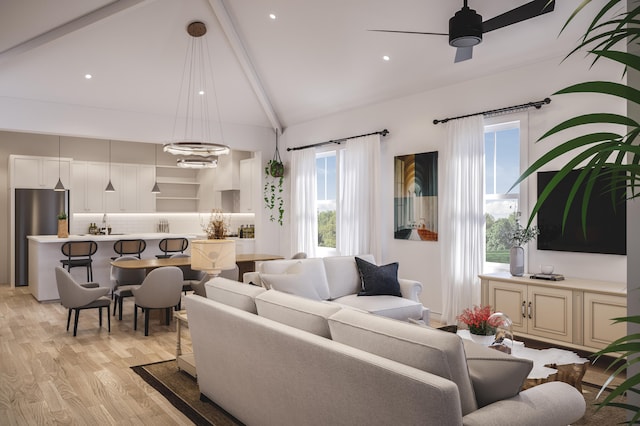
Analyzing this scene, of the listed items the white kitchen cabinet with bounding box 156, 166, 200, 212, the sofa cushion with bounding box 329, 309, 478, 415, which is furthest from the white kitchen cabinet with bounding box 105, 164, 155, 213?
the sofa cushion with bounding box 329, 309, 478, 415

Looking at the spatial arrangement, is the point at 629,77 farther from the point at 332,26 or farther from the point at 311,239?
the point at 311,239

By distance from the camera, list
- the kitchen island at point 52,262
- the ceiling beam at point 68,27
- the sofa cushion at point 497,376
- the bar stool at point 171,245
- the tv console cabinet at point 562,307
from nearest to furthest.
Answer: the sofa cushion at point 497,376, the tv console cabinet at point 562,307, the ceiling beam at point 68,27, the kitchen island at point 52,262, the bar stool at point 171,245

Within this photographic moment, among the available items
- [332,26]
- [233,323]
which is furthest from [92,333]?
[332,26]

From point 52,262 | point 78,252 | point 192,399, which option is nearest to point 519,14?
point 192,399

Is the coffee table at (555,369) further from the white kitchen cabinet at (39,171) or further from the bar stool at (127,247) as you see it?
the white kitchen cabinet at (39,171)

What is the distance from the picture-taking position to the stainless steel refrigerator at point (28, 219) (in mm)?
9438

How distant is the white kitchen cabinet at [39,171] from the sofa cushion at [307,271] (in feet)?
22.5

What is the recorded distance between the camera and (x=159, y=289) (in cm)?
566

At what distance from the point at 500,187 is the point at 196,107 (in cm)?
544

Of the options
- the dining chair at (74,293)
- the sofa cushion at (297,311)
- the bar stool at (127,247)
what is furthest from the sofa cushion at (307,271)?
the bar stool at (127,247)

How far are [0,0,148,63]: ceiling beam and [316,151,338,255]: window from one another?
13.1ft

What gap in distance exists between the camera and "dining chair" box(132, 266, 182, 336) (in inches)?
221

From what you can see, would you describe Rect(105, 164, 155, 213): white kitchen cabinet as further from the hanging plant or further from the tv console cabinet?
the tv console cabinet

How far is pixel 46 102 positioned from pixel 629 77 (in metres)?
8.23
